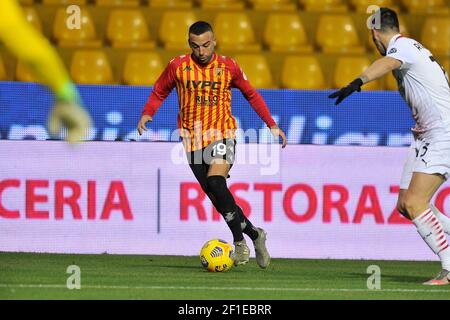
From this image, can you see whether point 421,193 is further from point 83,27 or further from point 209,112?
point 83,27

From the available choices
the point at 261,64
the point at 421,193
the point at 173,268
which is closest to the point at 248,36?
the point at 261,64

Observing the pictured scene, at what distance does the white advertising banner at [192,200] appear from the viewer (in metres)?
11.2

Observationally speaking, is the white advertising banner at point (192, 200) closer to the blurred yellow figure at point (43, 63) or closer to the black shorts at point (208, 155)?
the black shorts at point (208, 155)

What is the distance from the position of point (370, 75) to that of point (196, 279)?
219 centimetres

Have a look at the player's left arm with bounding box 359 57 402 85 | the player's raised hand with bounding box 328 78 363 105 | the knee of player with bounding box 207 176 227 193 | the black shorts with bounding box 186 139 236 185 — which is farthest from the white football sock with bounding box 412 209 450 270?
the black shorts with bounding box 186 139 236 185

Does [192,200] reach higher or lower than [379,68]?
lower

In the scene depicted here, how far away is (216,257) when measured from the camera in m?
9.29

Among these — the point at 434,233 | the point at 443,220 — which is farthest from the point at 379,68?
the point at 443,220

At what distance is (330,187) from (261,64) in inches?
95.3

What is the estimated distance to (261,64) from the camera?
13148mm

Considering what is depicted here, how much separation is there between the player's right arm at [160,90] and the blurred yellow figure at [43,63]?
5153 mm

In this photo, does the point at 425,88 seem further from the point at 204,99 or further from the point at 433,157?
the point at 204,99
